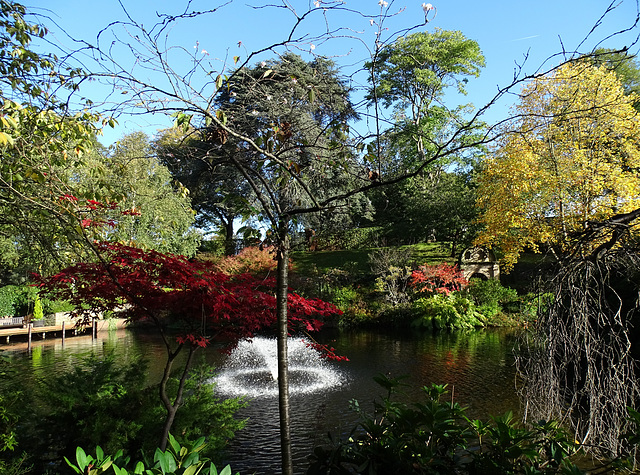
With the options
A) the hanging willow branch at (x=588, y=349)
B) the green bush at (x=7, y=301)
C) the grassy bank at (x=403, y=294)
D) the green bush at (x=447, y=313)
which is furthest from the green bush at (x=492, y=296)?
the green bush at (x=7, y=301)

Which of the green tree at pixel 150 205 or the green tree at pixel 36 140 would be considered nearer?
the green tree at pixel 36 140

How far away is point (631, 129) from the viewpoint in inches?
410

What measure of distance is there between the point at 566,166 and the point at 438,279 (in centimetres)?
801

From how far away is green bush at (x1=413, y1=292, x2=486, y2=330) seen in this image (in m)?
15.5

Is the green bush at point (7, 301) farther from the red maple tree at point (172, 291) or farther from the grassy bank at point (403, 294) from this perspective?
the red maple tree at point (172, 291)

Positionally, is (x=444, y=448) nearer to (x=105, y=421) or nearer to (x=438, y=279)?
(x=105, y=421)

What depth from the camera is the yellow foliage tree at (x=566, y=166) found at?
33.6ft

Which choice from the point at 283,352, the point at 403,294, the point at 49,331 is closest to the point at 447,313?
the point at 403,294

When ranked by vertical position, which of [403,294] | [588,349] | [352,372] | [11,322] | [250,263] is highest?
[250,263]

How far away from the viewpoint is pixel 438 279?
704 inches

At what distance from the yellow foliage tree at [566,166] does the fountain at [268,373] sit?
5.92m

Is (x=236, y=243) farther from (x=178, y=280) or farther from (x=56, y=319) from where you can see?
(x=178, y=280)

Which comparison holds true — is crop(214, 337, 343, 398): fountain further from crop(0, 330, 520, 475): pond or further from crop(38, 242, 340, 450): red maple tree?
crop(38, 242, 340, 450): red maple tree

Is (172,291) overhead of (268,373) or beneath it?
overhead
